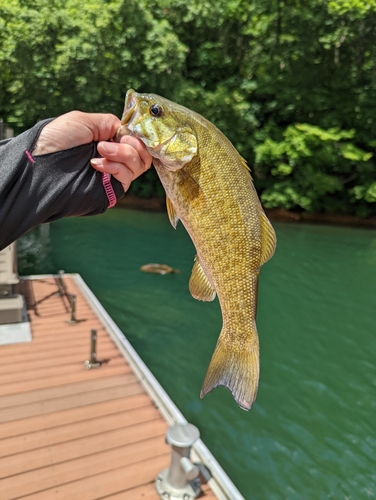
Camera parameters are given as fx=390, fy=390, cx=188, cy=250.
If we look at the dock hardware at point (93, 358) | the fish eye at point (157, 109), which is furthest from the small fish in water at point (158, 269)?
the fish eye at point (157, 109)

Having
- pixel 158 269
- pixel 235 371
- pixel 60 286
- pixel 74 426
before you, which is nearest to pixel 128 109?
pixel 235 371

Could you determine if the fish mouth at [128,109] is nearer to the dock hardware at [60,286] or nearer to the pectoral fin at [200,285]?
the pectoral fin at [200,285]

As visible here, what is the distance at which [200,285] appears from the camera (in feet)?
5.81

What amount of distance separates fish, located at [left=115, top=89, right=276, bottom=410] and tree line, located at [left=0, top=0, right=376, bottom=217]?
61.3ft

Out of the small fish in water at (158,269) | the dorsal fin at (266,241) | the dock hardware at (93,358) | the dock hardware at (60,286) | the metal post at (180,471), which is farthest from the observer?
the small fish in water at (158,269)

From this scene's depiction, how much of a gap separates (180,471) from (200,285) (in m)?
2.63

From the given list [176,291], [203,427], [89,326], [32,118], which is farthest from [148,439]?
[32,118]

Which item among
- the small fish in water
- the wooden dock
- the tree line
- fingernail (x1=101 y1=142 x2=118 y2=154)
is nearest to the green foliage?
the tree line

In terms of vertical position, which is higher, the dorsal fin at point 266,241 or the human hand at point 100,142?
the human hand at point 100,142

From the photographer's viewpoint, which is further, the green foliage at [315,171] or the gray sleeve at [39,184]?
the green foliage at [315,171]

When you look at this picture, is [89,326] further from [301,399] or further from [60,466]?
[301,399]

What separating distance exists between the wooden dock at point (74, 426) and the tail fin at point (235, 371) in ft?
8.92

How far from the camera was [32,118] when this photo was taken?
798 inches

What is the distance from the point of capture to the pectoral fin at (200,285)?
5.75ft
